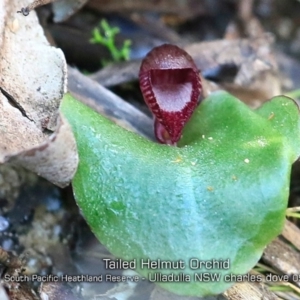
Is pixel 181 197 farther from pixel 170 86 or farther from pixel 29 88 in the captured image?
pixel 29 88

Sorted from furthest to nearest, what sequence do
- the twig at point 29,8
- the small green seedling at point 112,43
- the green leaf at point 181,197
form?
the small green seedling at point 112,43 < the twig at point 29,8 < the green leaf at point 181,197

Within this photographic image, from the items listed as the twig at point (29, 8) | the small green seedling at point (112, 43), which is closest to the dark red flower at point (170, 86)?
the twig at point (29, 8)

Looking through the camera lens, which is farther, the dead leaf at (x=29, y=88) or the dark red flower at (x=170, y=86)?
the dark red flower at (x=170, y=86)

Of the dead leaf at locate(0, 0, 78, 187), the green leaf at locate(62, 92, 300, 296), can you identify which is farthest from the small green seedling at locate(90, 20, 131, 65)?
the green leaf at locate(62, 92, 300, 296)

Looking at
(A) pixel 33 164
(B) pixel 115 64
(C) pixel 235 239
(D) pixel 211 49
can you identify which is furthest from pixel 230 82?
(A) pixel 33 164

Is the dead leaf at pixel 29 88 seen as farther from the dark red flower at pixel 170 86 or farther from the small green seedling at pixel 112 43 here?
the small green seedling at pixel 112 43

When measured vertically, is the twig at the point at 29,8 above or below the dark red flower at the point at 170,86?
above
